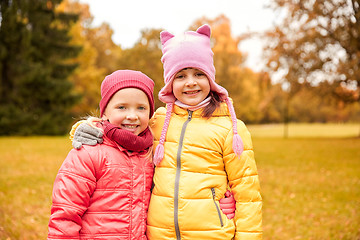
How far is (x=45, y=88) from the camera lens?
73.6 feet

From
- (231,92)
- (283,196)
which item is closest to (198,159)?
(283,196)

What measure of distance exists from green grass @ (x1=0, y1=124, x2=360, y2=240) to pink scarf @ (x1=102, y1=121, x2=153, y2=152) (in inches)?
120

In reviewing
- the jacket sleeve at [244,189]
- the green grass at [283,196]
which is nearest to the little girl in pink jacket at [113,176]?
the jacket sleeve at [244,189]

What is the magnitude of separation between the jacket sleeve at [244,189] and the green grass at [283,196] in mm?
2988

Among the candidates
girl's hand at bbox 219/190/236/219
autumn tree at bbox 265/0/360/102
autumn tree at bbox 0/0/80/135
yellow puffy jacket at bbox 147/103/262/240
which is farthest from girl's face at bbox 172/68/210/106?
autumn tree at bbox 0/0/80/135

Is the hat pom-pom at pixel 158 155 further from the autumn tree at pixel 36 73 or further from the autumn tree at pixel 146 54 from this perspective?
the autumn tree at pixel 36 73

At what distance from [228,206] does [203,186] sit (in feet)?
0.80

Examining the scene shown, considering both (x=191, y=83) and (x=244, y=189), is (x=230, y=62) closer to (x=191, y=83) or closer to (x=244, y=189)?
(x=191, y=83)

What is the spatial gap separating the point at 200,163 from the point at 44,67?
2256 centimetres

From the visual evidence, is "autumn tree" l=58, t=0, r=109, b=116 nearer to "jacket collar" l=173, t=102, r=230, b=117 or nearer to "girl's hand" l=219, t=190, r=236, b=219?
"jacket collar" l=173, t=102, r=230, b=117

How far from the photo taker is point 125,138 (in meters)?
2.19

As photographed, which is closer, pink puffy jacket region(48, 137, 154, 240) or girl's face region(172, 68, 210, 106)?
pink puffy jacket region(48, 137, 154, 240)

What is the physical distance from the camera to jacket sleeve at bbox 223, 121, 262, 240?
228 centimetres

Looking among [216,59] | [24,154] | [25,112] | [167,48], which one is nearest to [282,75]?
[216,59]
